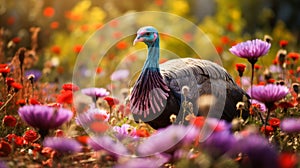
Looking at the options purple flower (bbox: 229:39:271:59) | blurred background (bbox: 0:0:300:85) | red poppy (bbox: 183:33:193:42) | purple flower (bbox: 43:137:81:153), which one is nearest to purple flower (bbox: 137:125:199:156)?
purple flower (bbox: 43:137:81:153)

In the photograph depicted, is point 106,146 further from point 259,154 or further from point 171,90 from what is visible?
point 171,90

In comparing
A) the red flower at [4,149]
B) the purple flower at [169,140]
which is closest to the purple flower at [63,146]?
the purple flower at [169,140]

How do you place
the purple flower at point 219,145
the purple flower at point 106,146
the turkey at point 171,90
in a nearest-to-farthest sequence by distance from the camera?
the purple flower at point 219,145 < the purple flower at point 106,146 < the turkey at point 171,90

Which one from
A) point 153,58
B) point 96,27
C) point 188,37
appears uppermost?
point 96,27

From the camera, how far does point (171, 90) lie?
3467 mm

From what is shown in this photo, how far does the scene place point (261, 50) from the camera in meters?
3.29

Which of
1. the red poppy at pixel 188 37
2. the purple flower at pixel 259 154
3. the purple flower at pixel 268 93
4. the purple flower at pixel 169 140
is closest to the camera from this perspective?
the purple flower at pixel 259 154

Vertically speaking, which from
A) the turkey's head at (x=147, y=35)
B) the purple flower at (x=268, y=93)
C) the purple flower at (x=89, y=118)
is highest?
the turkey's head at (x=147, y=35)

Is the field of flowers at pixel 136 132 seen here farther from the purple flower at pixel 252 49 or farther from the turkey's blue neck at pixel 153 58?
the turkey's blue neck at pixel 153 58

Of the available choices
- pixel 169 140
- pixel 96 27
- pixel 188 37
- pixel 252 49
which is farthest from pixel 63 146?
pixel 188 37

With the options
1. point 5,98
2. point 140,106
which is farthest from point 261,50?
point 5,98

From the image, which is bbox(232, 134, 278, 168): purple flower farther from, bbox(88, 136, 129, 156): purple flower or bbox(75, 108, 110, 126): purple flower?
bbox(75, 108, 110, 126): purple flower

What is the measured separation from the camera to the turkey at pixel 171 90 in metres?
3.40

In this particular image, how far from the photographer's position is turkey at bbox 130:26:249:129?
340 cm
